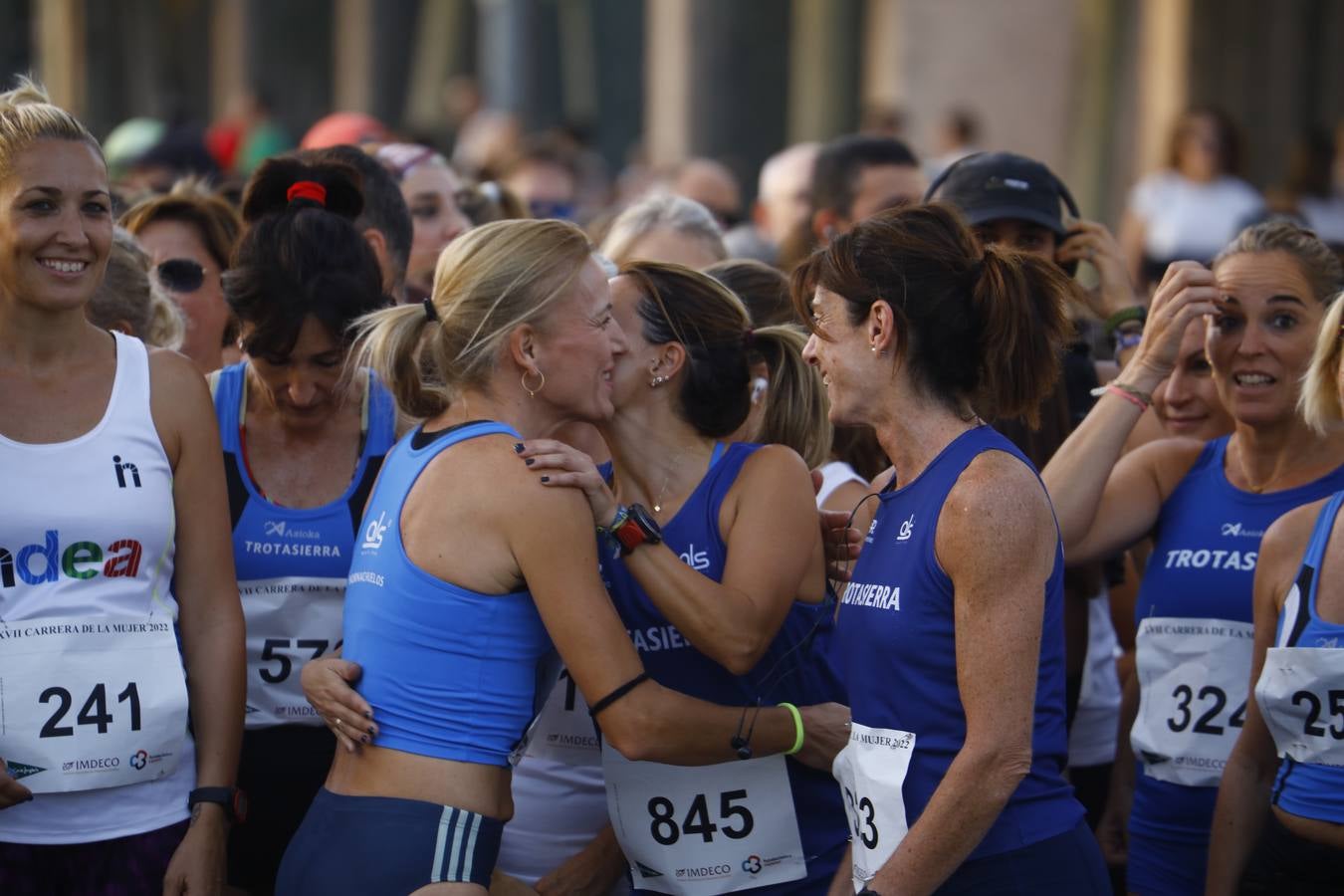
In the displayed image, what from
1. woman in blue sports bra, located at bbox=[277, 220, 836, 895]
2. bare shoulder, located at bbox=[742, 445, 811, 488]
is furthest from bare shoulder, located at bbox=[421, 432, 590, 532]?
bare shoulder, located at bbox=[742, 445, 811, 488]

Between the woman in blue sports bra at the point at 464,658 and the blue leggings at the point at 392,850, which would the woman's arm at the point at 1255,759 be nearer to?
the woman in blue sports bra at the point at 464,658

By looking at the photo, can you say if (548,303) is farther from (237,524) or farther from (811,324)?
(237,524)

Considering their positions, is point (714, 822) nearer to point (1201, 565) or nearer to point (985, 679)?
point (985, 679)

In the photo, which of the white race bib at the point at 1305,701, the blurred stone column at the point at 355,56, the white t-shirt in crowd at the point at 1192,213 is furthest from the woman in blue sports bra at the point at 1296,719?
the blurred stone column at the point at 355,56

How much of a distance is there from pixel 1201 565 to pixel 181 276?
287 centimetres

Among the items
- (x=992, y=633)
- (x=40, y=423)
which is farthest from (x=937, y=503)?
(x=40, y=423)

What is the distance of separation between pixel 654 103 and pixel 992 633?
1399 cm

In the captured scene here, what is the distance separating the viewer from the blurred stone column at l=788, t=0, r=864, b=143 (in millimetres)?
21703

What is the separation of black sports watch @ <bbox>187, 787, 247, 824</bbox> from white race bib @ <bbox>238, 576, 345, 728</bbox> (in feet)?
1.33

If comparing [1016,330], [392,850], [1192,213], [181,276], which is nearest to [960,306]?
[1016,330]

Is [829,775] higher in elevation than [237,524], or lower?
lower

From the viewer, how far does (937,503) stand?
307 centimetres

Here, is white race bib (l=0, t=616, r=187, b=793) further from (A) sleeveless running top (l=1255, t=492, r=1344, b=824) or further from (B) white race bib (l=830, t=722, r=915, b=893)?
(A) sleeveless running top (l=1255, t=492, r=1344, b=824)

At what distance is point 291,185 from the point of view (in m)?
4.47
